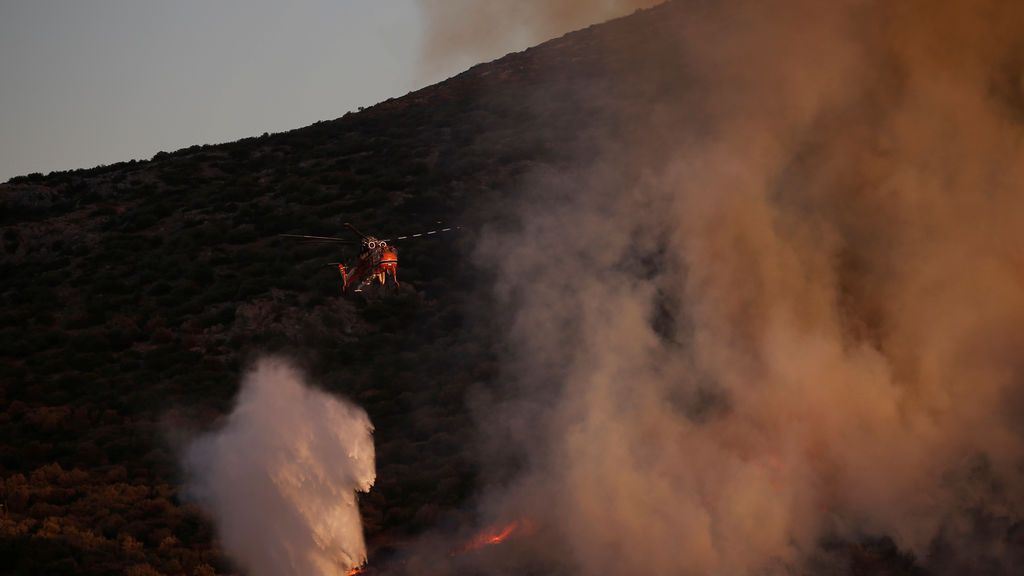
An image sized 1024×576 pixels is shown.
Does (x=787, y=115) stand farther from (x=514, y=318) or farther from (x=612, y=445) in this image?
(x=612, y=445)

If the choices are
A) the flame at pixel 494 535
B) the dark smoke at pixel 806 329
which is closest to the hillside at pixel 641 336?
the dark smoke at pixel 806 329

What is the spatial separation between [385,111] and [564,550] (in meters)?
39.3

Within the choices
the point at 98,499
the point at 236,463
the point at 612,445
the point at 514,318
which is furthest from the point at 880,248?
the point at 98,499

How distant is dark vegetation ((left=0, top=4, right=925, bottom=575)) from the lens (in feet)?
76.2

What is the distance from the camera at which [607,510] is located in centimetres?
2081

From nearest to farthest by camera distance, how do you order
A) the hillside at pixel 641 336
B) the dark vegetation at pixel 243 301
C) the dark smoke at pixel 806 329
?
the dark smoke at pixel 806 329, the hillside at pixel 641 336, the dark vegetation at pixel 243 301

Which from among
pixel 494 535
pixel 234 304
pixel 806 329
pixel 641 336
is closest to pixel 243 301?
pixel 234 304

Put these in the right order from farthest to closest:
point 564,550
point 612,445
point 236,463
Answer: point 236,463 → point 612,445 → point 564,550

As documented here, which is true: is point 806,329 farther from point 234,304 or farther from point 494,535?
point 234,304

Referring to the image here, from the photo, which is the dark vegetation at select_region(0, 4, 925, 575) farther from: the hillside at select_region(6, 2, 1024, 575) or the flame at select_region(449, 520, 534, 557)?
the flame at select_region(449, 520, 534, 557)

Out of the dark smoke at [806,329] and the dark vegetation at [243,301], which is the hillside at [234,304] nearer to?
the dark vegetation at [243,301]

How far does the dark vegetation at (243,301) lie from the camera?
23.2m

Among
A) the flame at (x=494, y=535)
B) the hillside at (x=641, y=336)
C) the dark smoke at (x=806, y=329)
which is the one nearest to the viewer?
the dark smoke at (x=806, y=329)

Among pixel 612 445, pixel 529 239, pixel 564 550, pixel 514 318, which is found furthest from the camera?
pixel 529 239
